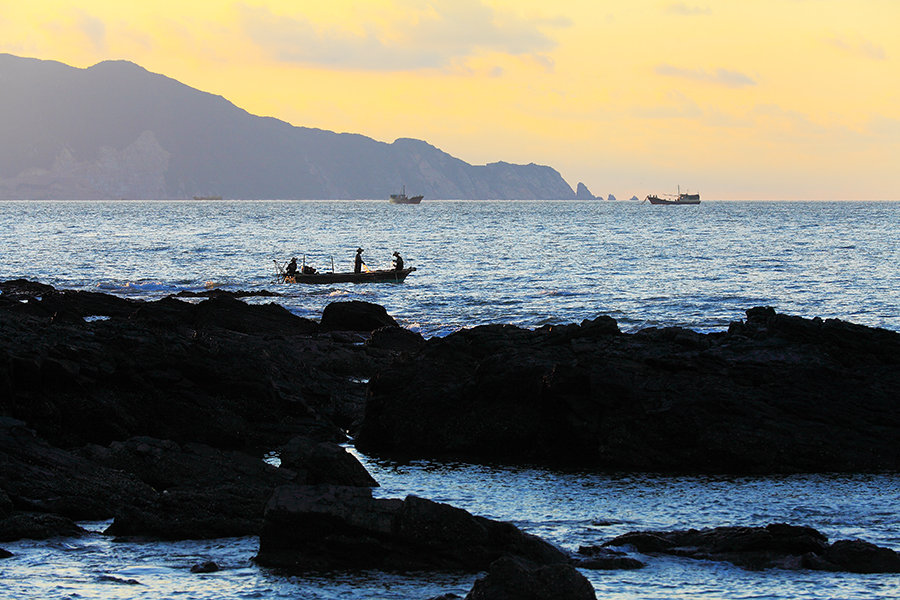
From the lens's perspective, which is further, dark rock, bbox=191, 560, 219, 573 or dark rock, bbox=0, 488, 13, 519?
dark rock, bbox=0, 488, 13, 519

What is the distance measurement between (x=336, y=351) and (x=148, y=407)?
888 centimetres

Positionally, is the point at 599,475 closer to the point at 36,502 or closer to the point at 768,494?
the point at 768,494

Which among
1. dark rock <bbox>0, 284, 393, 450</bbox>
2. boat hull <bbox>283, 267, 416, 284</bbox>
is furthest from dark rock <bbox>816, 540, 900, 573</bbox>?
boat hull <bbox>283, 267, 416, 284</bbox>

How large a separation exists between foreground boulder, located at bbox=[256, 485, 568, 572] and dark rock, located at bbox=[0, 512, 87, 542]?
2.79 metres

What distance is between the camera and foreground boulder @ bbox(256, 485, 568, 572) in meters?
12.3

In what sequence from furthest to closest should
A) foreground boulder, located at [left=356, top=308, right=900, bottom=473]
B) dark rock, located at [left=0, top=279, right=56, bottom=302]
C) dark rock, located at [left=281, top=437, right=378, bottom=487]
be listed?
dark rock, located at [left=0, top=279, right=56, bottom=302]
foreground boulder, located at [left=356, top=308, right=900, bottom=473]
dark rock, located at [left=281, top=437, right=378, bottom=487]

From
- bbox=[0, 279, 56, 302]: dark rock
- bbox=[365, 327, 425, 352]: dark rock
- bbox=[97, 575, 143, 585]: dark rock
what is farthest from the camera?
bbox=[0, 279, 56, 302]: dark rock

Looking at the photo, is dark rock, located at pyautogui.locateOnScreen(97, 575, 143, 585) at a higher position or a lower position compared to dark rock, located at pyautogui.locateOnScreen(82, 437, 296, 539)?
lower

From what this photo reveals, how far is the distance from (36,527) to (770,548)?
898cm

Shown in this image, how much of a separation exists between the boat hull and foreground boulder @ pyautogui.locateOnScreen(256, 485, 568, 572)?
49428 millimetres

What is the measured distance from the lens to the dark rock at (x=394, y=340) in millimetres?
30875

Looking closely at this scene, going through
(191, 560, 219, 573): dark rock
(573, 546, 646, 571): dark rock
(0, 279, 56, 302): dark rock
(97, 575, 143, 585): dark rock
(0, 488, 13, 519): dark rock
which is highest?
(0, 279, 56, 302): dark rock

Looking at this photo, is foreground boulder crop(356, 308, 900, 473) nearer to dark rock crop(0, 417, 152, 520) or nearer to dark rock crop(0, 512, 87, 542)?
dark rock crop(0, 417, 152, 520)

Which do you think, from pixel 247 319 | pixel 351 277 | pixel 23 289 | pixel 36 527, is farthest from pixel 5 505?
pixel 351 277
